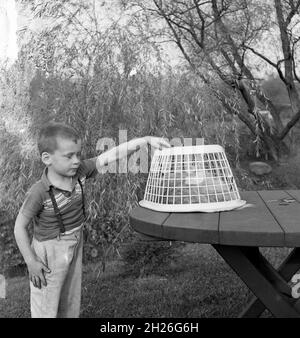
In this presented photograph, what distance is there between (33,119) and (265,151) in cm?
365

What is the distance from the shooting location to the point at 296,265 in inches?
81.0

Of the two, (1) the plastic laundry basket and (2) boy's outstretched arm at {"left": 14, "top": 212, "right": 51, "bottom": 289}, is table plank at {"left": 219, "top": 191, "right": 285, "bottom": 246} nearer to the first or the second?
(1) the plastic laundry basket

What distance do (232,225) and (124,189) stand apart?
5.96ft

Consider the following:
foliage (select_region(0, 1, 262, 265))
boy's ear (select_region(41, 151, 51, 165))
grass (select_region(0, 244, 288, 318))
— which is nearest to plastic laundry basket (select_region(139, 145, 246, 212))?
boy's ear (select_region(41, 151, 51, 165))

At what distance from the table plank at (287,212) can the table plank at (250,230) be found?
0.8 inches

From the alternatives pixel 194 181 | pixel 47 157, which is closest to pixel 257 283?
pixel 194 181

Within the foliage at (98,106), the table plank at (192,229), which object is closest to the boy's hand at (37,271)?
the table plank at (192,229)

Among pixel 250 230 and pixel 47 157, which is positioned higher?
pixel 47 157

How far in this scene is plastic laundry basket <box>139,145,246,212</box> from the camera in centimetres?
169

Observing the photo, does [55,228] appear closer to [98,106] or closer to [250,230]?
[250,230]

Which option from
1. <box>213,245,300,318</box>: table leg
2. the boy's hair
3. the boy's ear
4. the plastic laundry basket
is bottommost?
<box>213,245,300,318</box>: table leg

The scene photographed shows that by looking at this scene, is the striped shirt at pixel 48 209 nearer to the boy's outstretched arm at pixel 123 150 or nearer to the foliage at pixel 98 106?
the boy's outstretched arm at pixel 123 150

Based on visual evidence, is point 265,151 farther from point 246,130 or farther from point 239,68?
point 239,68

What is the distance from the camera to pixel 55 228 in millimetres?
1623
